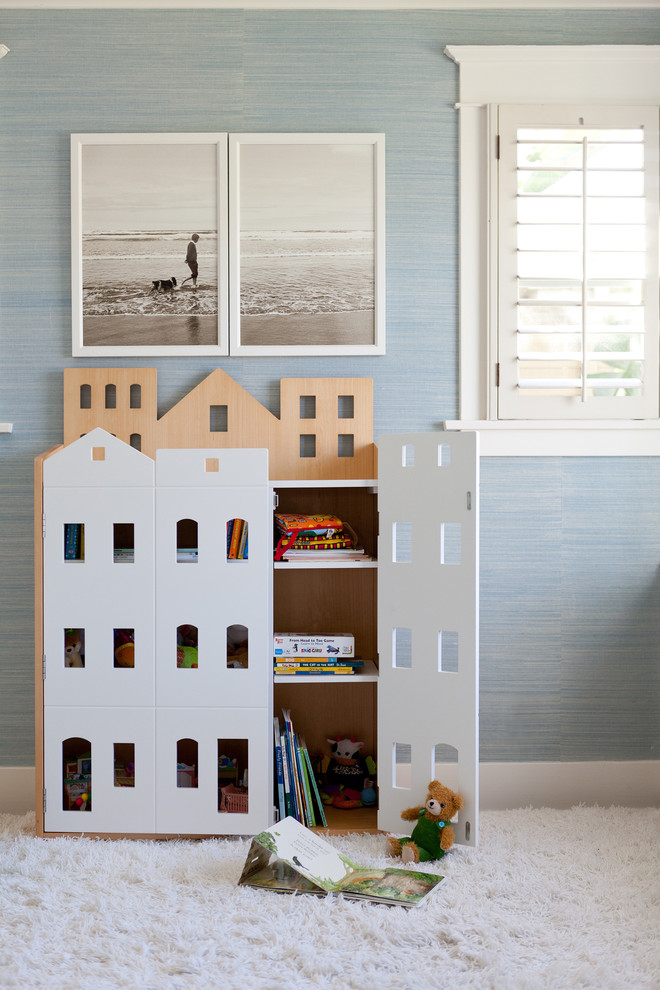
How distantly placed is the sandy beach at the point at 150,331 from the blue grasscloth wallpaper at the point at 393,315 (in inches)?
2.5

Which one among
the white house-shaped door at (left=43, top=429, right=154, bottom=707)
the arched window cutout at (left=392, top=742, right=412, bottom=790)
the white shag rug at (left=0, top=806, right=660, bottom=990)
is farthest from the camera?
the arched window cutout at (left=392, top=742, right=412, bottom=790)

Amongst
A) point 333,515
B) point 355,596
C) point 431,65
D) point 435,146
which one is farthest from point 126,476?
point 431,65

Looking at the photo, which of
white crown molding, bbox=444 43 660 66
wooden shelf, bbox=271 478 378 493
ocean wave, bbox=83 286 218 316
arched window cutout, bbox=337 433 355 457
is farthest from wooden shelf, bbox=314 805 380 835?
white crown molding, bbox=444 43 660 66

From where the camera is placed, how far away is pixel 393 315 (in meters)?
2.26

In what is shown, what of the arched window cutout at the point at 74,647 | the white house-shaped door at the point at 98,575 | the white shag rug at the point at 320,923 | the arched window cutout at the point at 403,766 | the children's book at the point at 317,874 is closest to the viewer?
the white shag rug at the point at 320,923

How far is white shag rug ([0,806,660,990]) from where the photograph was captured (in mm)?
1372

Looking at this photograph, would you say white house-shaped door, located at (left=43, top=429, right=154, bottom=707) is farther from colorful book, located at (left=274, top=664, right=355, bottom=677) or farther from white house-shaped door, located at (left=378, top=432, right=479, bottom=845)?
white house-shaped door, located at (left=378, top=432, right=479, bottom=845)

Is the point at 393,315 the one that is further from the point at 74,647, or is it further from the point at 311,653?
the point at 74,647

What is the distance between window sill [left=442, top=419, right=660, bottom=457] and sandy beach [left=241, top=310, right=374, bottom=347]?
0.40 m

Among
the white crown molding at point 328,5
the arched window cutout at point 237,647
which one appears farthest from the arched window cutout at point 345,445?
the white crown molding at point 328,5

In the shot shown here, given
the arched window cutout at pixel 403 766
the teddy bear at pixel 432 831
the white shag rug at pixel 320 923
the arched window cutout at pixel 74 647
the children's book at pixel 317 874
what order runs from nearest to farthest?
the white shag rug at pixel 320 923
the children's book at pixel 317 874
the teddy bear at pixel 432 831
the arched window cutout at pixel 74 647
the arched window cutout at pixel 403 766

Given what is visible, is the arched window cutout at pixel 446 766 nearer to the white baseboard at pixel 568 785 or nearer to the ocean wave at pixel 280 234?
the white baseboard at pixel 568 785

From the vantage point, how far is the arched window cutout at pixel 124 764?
2.04 metres

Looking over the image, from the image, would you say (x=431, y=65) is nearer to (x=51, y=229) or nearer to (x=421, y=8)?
(x=421, y=8)
